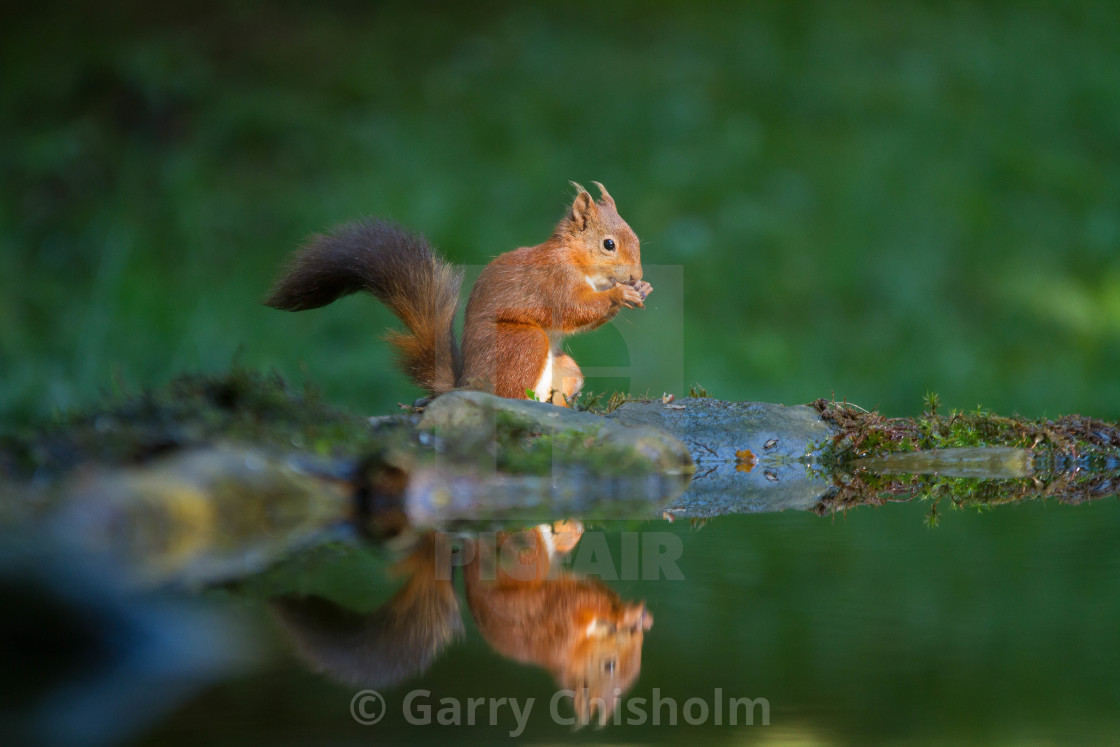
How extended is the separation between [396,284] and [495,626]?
9.24ft

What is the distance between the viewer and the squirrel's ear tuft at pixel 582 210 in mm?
4672

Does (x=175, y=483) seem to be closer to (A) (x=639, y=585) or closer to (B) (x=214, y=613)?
(B) (x=214, y=613)

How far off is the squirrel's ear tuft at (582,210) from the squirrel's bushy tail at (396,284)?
613 millimetres

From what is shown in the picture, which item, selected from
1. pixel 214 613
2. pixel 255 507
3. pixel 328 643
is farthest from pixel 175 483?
pixel 328 643

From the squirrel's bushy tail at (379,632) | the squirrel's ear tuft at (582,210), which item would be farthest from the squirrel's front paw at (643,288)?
the squirrel's bushy tail at (379,632)

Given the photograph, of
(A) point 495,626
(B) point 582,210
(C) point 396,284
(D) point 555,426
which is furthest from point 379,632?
(B) point 582,210

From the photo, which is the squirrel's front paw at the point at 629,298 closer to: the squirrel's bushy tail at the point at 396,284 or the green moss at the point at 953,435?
the squirrel's bushy tail at the point at 396,284

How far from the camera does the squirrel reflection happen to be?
1657mm

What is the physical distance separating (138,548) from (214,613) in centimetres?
50

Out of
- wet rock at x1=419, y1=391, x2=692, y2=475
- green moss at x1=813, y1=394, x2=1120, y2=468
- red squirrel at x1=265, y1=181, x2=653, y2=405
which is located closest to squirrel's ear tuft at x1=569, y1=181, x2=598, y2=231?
red squirrel at x1=265, y1=181, x2=653, y2=405

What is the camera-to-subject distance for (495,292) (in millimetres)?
4488

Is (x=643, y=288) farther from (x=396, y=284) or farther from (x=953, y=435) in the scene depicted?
(x=953, y=435)

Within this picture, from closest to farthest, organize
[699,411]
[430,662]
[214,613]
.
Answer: [430,662], [214,613], [699,411]

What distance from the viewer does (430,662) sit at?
169 cm
